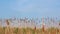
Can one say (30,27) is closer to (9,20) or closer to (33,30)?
(33,30)

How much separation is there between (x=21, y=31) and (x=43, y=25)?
65cm

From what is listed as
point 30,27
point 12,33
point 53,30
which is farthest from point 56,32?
point 12,33

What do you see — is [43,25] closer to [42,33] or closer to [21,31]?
[42,33]

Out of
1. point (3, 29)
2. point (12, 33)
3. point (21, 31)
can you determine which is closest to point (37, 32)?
point (21, 31)

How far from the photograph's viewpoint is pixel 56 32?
4.11 m

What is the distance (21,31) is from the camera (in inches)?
160

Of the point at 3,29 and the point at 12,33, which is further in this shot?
the point at 3,29

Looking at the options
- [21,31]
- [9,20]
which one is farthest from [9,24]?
[21,31]

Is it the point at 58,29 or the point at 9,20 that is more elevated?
the point at 9,20

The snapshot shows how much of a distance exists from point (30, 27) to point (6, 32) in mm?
711

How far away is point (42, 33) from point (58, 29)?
0.56 m

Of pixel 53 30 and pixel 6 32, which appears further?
pixel 53 30

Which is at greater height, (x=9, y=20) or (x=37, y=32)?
(x=9, y=20)

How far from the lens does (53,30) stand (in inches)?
167
